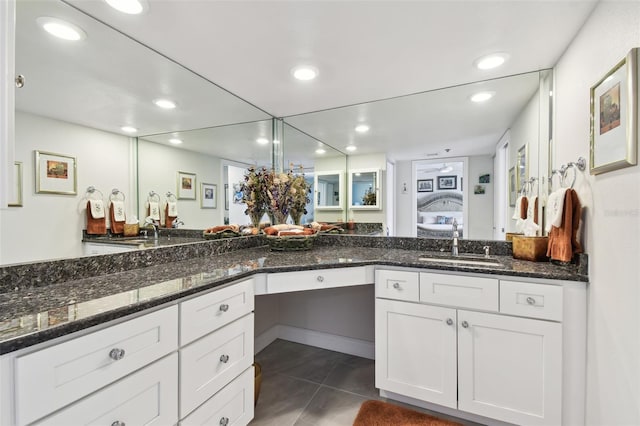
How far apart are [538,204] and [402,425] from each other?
160 centimetres

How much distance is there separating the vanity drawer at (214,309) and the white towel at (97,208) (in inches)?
26.4

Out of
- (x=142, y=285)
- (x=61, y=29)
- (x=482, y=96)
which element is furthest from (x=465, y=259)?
(x=61, y=29)

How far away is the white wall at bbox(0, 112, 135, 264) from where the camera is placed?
3.24 ft

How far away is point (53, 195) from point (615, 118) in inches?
89.3

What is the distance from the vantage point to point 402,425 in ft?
4.92

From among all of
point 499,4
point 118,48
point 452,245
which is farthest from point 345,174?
point 118,48

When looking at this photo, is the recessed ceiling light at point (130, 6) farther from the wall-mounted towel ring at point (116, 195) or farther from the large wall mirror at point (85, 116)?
the wall-mounted towel ring at point (116, 195)

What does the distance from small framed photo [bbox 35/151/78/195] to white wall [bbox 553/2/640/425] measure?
7.17ft

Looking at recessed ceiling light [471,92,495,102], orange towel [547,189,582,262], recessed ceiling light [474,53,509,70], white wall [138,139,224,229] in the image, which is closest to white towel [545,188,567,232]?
orange towel [547,189,582,262]

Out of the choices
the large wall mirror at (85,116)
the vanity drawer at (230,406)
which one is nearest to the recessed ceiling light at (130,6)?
the large wall mirror at (85,116)

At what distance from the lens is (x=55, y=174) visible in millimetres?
1096

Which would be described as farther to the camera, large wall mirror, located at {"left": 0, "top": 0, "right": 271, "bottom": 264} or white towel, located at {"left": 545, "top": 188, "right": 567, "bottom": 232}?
white towel, located at {"left": 545, "top": 188, "right": 567, "bottom": 232}

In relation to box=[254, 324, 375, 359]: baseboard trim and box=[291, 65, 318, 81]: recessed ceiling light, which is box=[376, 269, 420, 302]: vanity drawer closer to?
box=[254, 324, 375, 359]: baseboard trim

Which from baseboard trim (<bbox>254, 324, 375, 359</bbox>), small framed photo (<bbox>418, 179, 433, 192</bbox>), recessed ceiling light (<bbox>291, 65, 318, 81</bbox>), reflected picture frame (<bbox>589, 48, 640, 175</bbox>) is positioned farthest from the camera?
small framed photo (<bbox>418, 179, 433, 192</bbox>)
